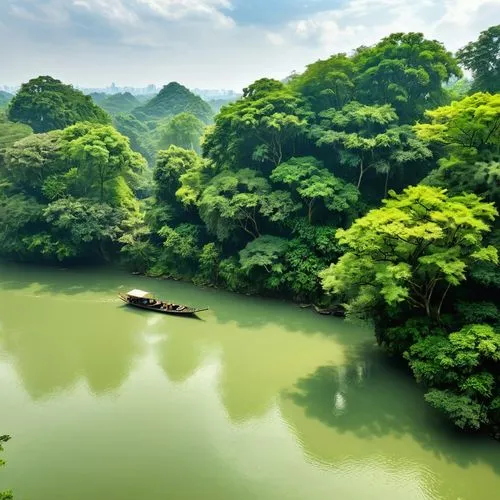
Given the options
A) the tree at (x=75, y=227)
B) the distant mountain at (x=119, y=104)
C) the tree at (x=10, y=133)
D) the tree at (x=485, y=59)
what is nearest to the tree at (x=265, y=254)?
the tree at (x=75, y=227)

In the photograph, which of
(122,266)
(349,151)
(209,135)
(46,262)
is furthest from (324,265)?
(46,262)

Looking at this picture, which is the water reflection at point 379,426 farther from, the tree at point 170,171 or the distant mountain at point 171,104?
the distant mountain at point 171,104

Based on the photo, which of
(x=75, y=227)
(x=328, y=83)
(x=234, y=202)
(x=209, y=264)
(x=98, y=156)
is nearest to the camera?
(x=234, y=202)

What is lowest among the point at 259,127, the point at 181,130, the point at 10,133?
the point at 10,133

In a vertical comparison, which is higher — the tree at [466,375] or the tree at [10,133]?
the tree at [10,133]

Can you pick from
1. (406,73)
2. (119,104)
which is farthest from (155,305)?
(119,104)

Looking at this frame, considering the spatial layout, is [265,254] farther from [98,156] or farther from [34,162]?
[34,162]
